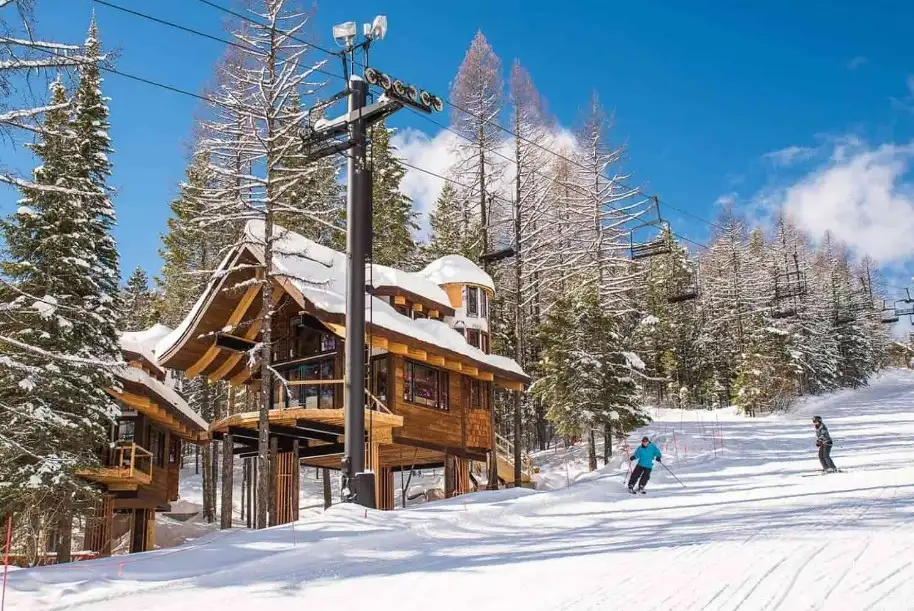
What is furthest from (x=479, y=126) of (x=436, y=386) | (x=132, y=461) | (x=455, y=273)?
(x=132, y=461)

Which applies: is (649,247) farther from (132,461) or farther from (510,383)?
(132,461)

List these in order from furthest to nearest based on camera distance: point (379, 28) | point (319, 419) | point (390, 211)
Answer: point (390, 211) < point (319, 419) < point (379, 28)

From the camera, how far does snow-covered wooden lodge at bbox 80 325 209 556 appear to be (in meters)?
26.0

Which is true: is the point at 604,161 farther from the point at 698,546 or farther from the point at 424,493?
the point at 698,546

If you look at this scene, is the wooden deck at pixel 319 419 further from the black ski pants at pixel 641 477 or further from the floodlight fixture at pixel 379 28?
the floodlight fixture at pixel 379 28

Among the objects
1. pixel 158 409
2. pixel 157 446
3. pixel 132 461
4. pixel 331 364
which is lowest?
pixel 132 461

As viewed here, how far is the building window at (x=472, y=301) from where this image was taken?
3139 cm

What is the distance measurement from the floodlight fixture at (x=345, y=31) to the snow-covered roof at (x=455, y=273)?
1475 cm

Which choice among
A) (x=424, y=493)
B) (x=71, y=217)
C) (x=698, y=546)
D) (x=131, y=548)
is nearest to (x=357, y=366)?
(x=698, y=546)

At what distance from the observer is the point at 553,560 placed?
402 inches

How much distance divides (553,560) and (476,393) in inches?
724

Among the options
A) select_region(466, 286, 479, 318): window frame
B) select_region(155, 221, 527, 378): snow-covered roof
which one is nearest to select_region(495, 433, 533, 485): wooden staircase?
select_region(155, 221, 527, 378): snow-covered roof

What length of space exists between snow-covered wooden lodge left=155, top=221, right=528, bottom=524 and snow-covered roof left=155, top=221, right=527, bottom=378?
58 mm

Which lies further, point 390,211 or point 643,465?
point 390,211
